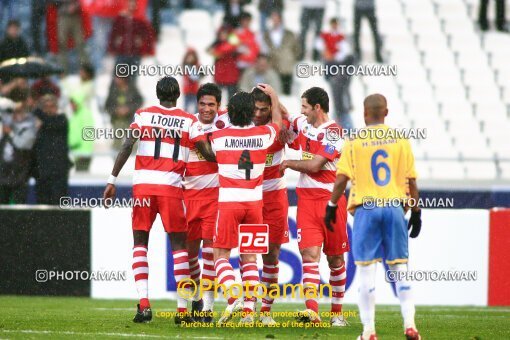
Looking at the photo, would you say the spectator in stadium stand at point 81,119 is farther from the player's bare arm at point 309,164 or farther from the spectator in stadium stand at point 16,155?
the player's bare arm at point 309,164

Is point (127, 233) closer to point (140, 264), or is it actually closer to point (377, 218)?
point (140, 264)

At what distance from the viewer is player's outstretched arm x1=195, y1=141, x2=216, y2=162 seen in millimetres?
11234

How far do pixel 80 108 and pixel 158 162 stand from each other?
9.60 metres

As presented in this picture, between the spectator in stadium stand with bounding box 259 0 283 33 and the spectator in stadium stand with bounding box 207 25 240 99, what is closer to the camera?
the spectator in stadium stand with bounding box 207 25 240 99

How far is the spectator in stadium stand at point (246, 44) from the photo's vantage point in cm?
2099

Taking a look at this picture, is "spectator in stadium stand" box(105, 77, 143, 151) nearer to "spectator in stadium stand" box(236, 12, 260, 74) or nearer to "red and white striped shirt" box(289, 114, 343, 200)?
"spectator in stadium stand" box(236, 12, 260, 74)

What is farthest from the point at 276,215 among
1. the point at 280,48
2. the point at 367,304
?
the point at 280,48

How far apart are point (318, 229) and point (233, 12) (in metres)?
11.4

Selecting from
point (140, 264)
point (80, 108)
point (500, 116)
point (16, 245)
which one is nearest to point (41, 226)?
point (16, 245)

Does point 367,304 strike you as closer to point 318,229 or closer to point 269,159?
point 318,229

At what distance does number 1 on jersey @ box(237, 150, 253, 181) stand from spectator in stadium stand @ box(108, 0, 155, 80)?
35.4 feet

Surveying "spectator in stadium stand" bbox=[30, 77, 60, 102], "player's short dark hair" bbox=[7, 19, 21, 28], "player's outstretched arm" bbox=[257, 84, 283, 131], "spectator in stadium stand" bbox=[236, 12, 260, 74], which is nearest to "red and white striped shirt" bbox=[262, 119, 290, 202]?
"player's outstretched arm" bbox=[257, 84, 283, 131]

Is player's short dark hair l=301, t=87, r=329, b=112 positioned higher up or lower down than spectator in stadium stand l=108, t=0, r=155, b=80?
lower down

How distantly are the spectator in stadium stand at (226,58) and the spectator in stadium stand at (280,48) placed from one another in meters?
0.67
